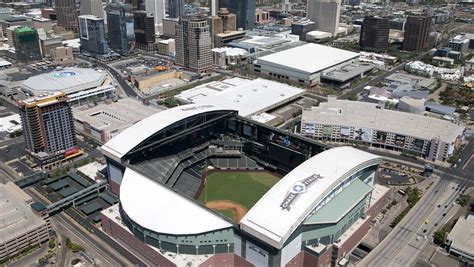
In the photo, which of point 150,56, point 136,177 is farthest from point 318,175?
point 150,56

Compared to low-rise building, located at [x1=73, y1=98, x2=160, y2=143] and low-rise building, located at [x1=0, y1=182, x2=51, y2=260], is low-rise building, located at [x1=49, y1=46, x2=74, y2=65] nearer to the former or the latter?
low-rise building, located at [x1=73, y1=98, x2=160, y2=143]

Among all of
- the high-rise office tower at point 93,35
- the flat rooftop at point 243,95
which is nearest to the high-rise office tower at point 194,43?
the flat rooftop at point 243,95

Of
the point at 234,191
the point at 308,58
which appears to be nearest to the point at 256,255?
the point at 234,191

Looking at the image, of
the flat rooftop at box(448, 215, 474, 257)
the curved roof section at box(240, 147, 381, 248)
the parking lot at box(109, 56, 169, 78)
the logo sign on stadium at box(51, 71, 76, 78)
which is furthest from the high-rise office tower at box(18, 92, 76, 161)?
the flat rooftop at box(448, 215, 474, 257)

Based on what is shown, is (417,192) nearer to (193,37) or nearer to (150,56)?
(193,37)

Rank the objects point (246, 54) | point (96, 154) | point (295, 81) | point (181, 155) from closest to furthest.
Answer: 1. point (181, 155)
2. point (96, 154)
3. point (295, 81)
4. point (246, 54)
